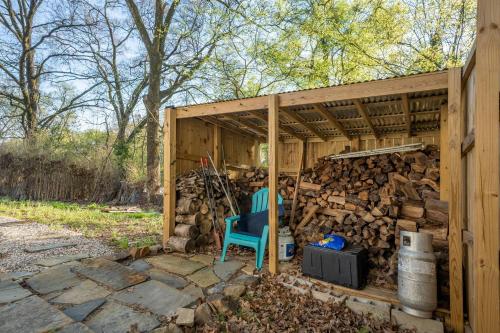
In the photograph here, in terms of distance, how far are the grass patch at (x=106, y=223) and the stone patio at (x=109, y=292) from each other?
95 cm

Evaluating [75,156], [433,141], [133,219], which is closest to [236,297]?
[433,141]

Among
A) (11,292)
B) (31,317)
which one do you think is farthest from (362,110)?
(11,292)

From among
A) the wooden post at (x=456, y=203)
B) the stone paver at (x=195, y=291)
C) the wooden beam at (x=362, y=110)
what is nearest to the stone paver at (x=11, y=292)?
the stone paver at (x=195, y=291)

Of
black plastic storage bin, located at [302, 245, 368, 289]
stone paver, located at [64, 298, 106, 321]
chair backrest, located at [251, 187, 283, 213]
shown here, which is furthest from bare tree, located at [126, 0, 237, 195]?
black plastic storage bin, located at [302, 245, 368, 289]

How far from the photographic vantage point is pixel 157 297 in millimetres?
2344

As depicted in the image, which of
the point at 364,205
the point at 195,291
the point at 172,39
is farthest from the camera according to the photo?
the point at 172,39

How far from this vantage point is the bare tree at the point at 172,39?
8898 millimetres

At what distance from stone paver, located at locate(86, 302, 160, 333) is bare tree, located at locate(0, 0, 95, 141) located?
38.5 feet

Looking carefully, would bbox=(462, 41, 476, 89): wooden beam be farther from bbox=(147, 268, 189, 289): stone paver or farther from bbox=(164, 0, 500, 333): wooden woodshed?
bbox=(147, 268, 189, 289): stone paver

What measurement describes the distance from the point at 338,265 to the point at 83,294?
2332 mm

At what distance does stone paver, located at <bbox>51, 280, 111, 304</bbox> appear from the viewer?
86.7 inches

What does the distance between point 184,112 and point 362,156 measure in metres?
2.61

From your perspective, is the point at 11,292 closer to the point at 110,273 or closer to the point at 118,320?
the point at 110,273

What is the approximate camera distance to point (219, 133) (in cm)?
461
